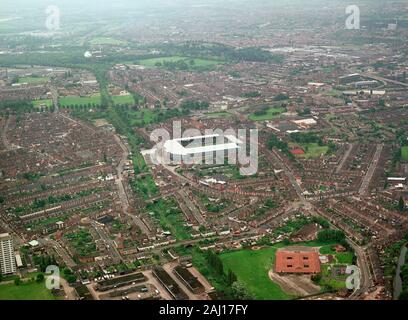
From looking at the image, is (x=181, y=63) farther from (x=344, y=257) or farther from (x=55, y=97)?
(x=344, y=257)

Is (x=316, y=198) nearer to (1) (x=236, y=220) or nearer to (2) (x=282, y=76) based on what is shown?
(1) (x=236, y=220)

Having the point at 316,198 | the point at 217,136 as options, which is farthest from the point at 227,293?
the point at 217,136

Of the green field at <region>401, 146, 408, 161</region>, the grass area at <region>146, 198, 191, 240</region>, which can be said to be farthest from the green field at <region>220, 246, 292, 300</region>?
the green field at <region>401, 146, 408, 161</region>

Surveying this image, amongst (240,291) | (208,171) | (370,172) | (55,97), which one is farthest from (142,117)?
(240,291)

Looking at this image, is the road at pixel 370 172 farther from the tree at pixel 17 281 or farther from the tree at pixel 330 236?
the tree at pixel 17 281

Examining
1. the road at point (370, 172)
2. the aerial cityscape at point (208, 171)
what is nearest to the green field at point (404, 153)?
the aerial cityscape at point (208, 171)
